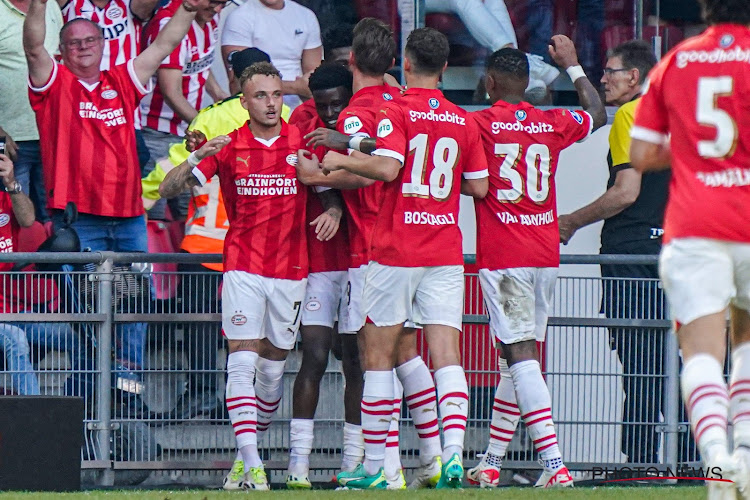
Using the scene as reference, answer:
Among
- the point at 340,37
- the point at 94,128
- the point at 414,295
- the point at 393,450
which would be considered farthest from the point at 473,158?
the point at 94,128

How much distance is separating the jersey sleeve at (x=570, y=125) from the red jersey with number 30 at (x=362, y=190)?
0.98 meters

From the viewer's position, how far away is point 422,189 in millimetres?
7551

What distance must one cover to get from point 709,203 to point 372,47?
3153mm

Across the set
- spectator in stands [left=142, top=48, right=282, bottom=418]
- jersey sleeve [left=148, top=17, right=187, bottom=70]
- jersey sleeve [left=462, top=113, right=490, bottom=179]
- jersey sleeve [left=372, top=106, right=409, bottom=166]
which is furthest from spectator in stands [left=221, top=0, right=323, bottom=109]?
jersey sleeve [left=372, top=106, right=409, bottom=166]

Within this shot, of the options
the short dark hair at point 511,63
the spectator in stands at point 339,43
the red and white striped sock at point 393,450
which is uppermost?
the spectator in stands at point 339,43

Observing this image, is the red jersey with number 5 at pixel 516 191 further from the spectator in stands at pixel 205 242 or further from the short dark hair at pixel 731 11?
the short dark hair at pixel 731 11

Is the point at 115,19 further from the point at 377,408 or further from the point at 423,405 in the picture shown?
the point at 377,408

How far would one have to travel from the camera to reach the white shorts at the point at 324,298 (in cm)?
833

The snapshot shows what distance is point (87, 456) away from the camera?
339 inches

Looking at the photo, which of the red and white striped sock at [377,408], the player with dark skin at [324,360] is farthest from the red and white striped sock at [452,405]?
the player with dark skin at [324,360]

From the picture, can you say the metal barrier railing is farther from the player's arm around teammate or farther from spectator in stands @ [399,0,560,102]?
spectator in stands @ [399,0,560,102]

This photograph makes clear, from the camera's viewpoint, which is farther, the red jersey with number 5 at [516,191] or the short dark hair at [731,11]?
the red jersey with number 5 at [516,191]

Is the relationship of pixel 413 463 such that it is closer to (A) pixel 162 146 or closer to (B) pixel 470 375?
(B) pixel 470 375

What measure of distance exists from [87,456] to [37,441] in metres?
1.33
